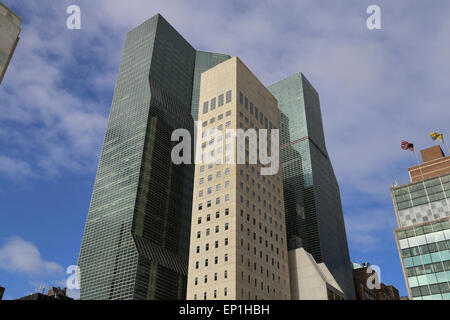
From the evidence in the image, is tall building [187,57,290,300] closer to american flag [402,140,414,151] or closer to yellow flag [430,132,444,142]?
american flag [402,140,414,151]

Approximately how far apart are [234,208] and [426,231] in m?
52.0

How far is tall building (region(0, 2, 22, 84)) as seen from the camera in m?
50.6

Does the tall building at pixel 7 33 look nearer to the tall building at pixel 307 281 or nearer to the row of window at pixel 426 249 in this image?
the row of window at pixel 426 249

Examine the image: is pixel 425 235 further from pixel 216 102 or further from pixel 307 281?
pixel 216 102

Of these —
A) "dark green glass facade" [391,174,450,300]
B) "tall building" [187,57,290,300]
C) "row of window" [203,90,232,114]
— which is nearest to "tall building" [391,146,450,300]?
"dark green glass facade" [391,174,450,300]

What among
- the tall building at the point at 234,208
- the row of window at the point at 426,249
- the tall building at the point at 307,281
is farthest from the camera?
the tall building at the point at 307,281

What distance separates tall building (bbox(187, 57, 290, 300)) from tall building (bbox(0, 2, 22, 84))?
8377 cm

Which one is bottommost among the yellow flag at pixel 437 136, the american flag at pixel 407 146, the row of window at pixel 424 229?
the row of window at pixel 424 229

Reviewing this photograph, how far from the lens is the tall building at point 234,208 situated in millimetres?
122438

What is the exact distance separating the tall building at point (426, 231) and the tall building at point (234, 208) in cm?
4065

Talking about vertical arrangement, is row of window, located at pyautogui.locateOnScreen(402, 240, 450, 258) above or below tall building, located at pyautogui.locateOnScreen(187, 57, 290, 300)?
below
